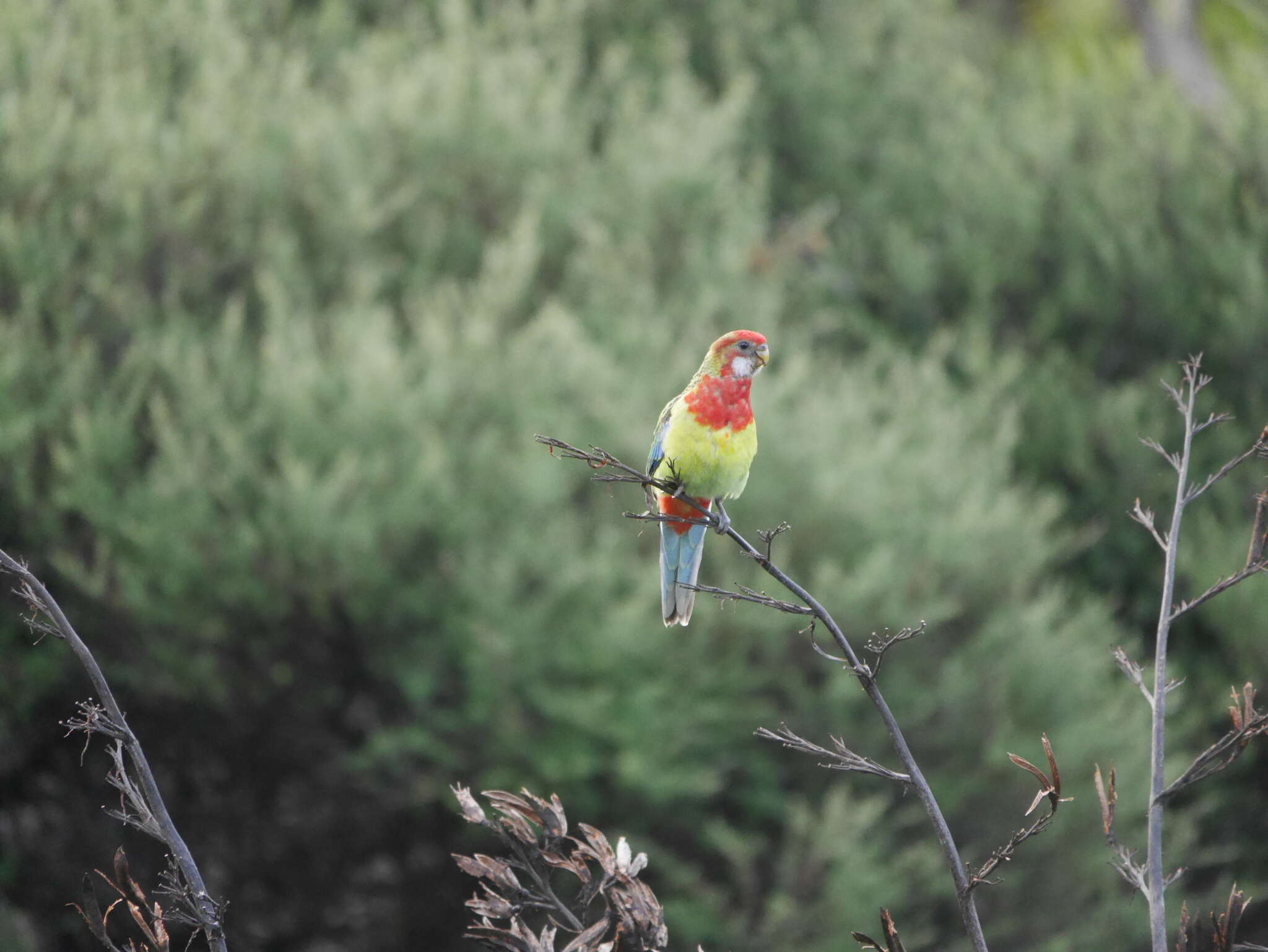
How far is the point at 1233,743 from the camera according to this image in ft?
5.92

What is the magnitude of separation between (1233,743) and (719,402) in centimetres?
138

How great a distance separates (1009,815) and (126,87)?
8712 millimetres

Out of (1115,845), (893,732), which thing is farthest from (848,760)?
(1115,845)

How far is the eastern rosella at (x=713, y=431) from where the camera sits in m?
2.74

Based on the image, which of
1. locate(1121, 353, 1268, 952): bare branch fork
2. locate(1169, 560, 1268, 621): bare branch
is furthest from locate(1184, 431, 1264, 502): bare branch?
locate(1169, 560, 1268, 621): bare branch

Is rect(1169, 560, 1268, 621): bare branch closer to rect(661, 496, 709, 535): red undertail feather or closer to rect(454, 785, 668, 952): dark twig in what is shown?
rect(454, 785, 668, 952): dark twig

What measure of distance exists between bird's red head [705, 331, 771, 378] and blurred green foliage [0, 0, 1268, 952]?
14.2 feet

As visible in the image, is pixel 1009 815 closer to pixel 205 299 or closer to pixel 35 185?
pixel 205 299

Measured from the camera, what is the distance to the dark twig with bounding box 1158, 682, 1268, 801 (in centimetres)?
174

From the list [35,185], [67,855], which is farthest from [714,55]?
[67,855]

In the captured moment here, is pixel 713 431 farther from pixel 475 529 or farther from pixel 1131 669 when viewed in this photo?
pixel 475 529

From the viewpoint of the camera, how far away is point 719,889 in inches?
287

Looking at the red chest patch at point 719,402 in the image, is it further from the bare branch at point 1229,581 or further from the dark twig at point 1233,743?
the dark twig at point 1233,743

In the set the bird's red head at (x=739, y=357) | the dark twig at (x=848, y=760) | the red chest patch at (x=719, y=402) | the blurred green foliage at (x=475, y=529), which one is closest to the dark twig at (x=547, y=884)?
the dark twig at (x=848, y=760)
